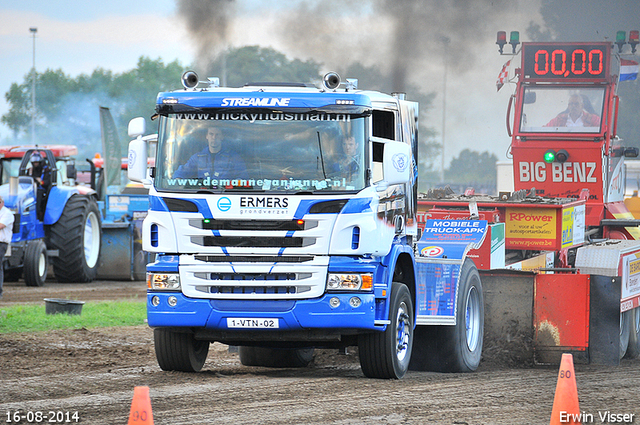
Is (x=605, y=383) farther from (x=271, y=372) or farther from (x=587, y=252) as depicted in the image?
(x=271, y=372)

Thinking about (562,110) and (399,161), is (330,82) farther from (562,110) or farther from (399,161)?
(562,110)

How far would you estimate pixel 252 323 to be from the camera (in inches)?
308

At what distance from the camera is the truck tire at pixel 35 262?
57.3ft

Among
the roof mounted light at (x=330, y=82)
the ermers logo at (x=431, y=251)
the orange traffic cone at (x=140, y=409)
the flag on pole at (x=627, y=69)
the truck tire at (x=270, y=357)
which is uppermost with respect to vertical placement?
the flag on pole at (x=627, y=69)

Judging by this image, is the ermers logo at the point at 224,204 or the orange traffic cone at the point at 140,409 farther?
the ermers logo at the point at 224,204

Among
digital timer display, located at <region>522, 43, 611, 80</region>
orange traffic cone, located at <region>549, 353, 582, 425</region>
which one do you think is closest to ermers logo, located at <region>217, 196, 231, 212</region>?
orange traffic cone, located at <region>549, 353, 582, 425</region>

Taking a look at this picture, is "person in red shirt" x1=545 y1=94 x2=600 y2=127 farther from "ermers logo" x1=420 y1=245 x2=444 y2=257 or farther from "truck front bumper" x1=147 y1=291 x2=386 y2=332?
"truck front bumper" x1=147 y1=291 x2=386 y2=332

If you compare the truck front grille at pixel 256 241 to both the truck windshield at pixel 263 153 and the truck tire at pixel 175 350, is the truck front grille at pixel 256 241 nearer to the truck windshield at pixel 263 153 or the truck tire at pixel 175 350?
the truck windshield at pixel 263 153

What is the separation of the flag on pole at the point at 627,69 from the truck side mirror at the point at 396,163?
8797 millimetres

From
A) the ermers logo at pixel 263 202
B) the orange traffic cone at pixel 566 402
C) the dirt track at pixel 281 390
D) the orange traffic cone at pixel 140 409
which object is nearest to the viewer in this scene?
the orange traffic cone at pixel 140 409

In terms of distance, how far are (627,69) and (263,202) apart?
9808mm

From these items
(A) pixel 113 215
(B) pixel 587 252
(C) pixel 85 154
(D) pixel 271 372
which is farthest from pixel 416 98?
(C) pixel 85 154

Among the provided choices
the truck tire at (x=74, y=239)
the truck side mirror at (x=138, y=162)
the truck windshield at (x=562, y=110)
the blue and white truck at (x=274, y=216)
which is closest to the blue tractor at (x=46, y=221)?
the truck tire at (x=74, y=239)

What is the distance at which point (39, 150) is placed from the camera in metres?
18.7
